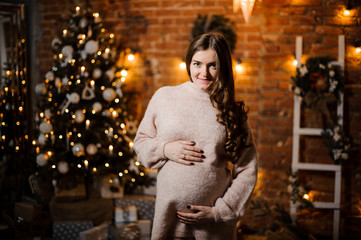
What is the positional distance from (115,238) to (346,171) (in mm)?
2170

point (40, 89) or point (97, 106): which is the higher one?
point (40, 89)

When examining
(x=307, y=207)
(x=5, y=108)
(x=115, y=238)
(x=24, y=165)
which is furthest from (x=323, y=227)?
(x=5, y=108)

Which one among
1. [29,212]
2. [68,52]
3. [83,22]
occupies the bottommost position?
[29,212]

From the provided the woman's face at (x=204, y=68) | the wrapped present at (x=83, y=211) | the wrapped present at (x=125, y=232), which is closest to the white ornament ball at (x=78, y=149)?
the wrapped present at (x=83, y=211)

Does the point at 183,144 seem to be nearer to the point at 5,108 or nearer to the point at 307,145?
the point at 307,145

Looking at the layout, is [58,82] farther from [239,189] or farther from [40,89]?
[239,189]

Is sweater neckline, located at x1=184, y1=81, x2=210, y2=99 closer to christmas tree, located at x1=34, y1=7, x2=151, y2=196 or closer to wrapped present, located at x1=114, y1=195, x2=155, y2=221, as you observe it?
christmas tree, located at x1=34, y1=7, x2=151, y2=196

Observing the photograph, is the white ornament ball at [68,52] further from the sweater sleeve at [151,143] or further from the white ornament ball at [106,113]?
the sweater sleeve at [151,143]

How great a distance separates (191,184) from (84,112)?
175 centimetres

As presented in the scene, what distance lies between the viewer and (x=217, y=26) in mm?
3033

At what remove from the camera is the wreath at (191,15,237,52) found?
119 inches

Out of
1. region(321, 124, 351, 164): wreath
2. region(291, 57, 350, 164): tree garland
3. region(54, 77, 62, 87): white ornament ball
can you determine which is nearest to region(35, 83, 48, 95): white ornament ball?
region(54, 77, 62, 87): white ornament ball

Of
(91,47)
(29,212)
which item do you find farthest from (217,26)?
(29,212)

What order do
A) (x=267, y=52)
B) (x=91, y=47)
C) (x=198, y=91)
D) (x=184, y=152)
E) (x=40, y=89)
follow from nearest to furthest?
(x=184, y=152)
(x=198, y=91)
(x=91, y=47)
(x=40, y=89)
(x=267, y=52)
